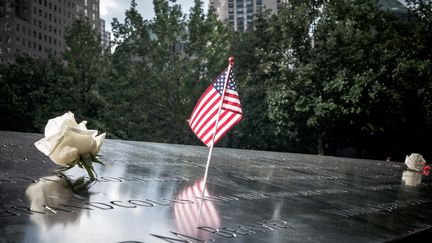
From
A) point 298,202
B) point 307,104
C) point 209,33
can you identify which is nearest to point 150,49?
point 209,33

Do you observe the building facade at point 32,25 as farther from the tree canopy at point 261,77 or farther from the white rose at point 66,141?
the white rose at point 66,141

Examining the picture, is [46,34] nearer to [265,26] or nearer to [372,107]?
[265,26]

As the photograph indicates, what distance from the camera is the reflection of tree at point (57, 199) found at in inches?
113

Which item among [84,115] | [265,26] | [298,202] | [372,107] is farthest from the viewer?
[265,26]

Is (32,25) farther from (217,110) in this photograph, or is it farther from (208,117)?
(217,110)

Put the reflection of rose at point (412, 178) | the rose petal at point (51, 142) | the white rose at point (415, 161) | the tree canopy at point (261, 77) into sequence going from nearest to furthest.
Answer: the rose petal at point (51, 142) → the reflection of rose at point (412, 178) → the white rose at point (415, 161) → the tree canopy at point (261, 77)

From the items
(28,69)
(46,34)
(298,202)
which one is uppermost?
(46,34)

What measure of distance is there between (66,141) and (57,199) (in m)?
0.69

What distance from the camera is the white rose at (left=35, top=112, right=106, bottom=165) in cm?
395

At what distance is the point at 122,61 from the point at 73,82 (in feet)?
14.2

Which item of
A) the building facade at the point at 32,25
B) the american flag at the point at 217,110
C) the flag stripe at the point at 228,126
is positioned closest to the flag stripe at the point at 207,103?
the american flag at the point at 217,110

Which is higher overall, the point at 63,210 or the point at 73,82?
the point at 73,82

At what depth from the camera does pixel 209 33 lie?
37.1m

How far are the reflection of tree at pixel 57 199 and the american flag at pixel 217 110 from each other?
5.96 feet
